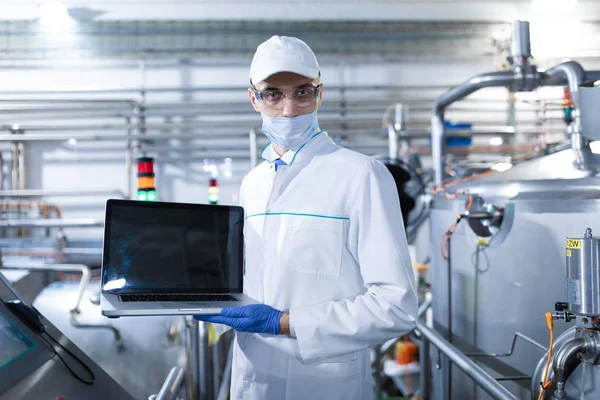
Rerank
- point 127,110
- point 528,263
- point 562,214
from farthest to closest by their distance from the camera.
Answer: point 127,110 → point 528,263 → point 562,214

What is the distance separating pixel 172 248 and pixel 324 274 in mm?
323

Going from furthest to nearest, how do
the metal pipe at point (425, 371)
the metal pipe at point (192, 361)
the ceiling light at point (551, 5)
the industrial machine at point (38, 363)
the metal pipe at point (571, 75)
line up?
the ceiling light at point (551, 5), the metal pipe at point (425, 371), the metal pipe at point (192, 361), the metal pipe at point (571, 75), the industrial machine at point (38, 363)

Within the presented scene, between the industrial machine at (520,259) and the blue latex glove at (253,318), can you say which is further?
the industrial machine at (520,259)

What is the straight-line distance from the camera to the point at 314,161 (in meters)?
1.09

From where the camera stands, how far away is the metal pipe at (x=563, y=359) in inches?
40.9

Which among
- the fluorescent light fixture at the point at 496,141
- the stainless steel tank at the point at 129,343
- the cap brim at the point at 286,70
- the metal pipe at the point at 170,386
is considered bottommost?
the stainless steel tank at the point at 129,343

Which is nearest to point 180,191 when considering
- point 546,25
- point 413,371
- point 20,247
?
point 20,247

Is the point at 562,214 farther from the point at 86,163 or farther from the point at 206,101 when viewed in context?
the point at 86,163

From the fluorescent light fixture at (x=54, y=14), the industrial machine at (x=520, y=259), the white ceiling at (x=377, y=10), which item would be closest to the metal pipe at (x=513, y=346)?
the industrial machine at (x=520, y=259)

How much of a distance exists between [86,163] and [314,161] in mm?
3214

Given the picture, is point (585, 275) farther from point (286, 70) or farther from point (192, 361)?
point (192, 361)

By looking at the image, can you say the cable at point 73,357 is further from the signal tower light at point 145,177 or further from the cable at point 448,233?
the cable at point 448,233

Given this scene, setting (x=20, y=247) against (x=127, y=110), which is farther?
(x=127, y=110)

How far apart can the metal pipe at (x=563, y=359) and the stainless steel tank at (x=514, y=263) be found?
0.37ft
